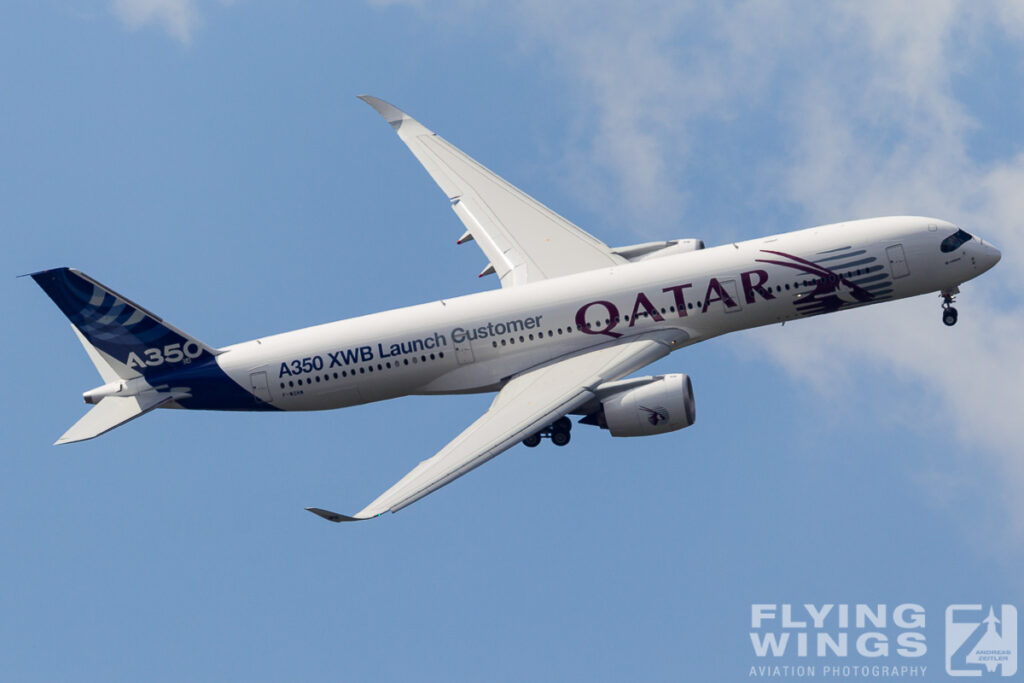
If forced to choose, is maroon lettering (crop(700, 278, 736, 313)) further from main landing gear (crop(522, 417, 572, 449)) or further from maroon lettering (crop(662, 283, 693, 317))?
main landing gear (crop(522, 417, 572, 449))

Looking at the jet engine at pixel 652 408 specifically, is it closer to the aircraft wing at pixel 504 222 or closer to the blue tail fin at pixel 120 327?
the aircraft wing at pixel 504 222

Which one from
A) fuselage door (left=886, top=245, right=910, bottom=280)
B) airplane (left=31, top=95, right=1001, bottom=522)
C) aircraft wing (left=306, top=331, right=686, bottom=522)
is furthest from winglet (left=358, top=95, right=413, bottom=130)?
fuselage door (left=886, top=245, right=910, bottom=280)

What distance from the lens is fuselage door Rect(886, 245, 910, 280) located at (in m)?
64.2

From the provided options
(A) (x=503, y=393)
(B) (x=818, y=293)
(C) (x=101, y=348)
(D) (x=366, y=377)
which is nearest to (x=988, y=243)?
(B) (x=818, y=293)

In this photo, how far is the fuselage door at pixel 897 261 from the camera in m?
64.2

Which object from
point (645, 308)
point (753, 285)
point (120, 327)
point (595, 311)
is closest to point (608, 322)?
point (595, 311)

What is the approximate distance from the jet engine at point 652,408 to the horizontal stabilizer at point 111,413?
19.8 m

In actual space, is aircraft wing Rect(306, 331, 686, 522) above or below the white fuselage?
below

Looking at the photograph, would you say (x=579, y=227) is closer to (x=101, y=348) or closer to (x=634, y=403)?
(x=634, y=403)

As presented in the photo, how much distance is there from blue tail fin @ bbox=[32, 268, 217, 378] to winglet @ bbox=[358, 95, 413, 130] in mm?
18938

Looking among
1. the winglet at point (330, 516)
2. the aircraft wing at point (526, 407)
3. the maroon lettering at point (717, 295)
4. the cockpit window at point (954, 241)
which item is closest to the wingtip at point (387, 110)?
the aircraft wing at point (526, 407)

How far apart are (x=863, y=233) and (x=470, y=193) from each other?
20371 millimetres

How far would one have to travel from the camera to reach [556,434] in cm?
6347

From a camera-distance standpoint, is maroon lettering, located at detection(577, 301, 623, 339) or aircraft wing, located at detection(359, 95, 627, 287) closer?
maroon lettering, located at detection(577, 301, 623, 339)
